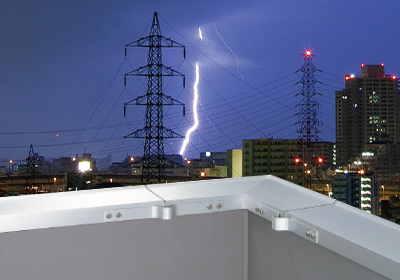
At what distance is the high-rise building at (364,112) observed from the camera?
7119 centimetres

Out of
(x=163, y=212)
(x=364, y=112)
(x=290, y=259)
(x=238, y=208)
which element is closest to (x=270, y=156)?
(x=364, y=112)

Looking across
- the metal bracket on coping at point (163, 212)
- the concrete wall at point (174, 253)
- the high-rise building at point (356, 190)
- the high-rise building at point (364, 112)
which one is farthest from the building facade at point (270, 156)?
the metal bracket on coping at point (163, 212)

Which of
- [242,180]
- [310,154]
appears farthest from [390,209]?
[242,180]

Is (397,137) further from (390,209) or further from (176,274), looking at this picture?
(176,274)

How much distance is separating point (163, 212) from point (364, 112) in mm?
75609

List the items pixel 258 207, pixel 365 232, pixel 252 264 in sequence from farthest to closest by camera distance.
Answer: pixel 252 264 → pixel 258 207 → pixel 365 232

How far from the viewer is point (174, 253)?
160 centimetres

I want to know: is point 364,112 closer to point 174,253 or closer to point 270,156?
point 270,156

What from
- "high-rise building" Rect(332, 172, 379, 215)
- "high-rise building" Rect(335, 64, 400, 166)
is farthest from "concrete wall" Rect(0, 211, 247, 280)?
"high-rise building" Rect(335, 64, 400, 166)

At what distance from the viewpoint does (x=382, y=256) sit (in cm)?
114

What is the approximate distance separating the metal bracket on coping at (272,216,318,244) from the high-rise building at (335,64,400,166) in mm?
71664

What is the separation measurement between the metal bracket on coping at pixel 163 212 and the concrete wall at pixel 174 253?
0.23 feet

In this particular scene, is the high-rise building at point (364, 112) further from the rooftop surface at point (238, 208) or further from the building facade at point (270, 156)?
the rooftop surface at point (238, 208)

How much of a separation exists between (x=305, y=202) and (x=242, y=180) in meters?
0.35
